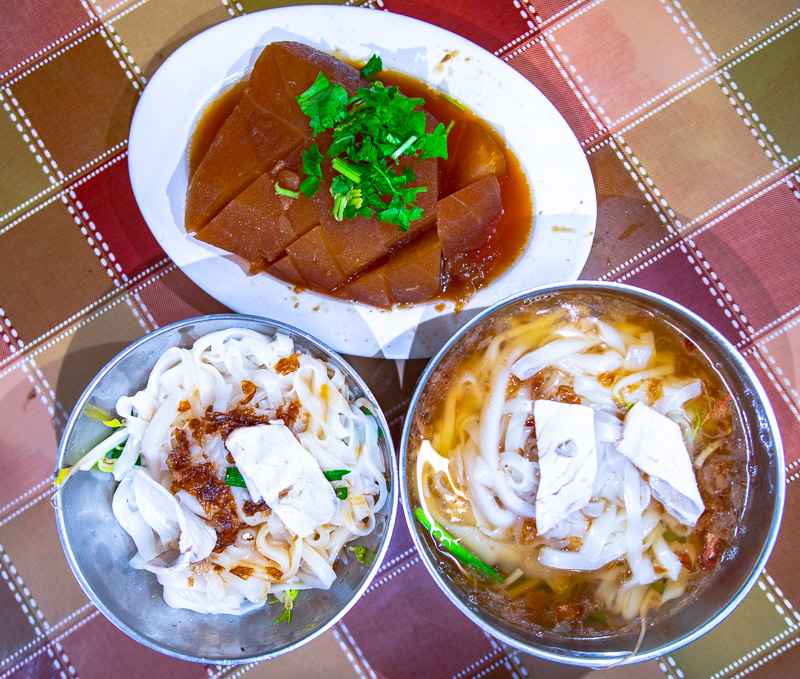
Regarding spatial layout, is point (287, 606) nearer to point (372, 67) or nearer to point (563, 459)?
point (563, 459)

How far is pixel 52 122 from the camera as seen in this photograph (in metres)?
2.44

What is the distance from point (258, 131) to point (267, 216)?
13.1 inches

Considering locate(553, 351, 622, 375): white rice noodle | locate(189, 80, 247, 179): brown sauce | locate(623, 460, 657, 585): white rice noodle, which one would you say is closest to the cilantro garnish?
locate(189, 80, 247, 179): brown sauce

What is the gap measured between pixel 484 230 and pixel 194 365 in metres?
1.26

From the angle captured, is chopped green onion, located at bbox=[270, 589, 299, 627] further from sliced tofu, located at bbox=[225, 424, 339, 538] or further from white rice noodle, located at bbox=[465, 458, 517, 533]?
white rice noodle, located at bbox=[465, 458, 517, 533]

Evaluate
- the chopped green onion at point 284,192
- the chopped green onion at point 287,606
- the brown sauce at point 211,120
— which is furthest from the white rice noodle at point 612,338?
the brown sauce at point 211,120

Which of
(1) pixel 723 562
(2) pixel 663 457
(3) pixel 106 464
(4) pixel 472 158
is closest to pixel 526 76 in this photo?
(4) pixel 472 158

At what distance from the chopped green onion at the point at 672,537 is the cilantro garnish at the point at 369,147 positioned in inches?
57.9

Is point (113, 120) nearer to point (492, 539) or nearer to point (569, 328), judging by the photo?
point (569, 328)

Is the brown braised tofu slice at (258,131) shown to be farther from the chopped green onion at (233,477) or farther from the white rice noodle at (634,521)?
the white rice noodle at (634,521)

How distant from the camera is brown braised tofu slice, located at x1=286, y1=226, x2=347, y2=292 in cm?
213

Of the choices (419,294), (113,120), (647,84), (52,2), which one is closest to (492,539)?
(419,294)

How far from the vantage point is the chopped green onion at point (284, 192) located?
2.09m

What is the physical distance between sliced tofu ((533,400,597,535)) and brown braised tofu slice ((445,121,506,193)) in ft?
3.14
